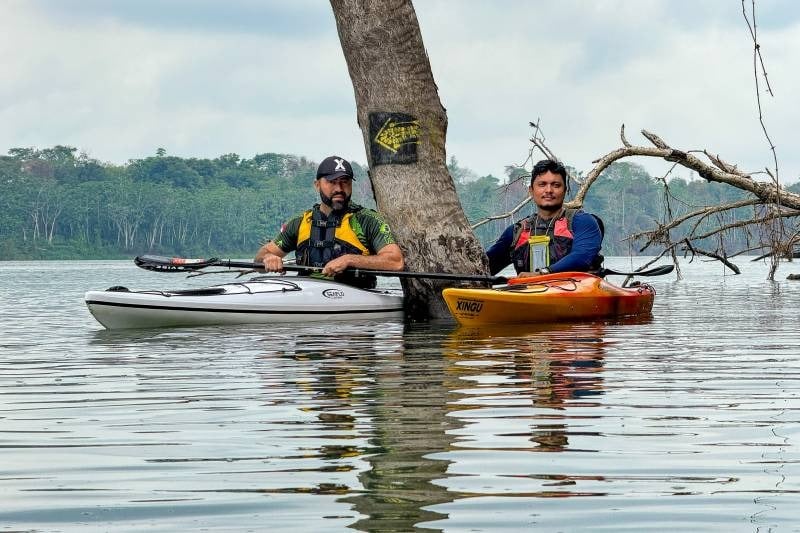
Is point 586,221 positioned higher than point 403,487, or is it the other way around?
point 586,221

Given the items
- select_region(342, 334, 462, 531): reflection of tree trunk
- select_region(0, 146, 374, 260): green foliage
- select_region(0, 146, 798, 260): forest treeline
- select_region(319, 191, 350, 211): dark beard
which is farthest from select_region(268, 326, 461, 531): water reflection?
select_region(0, 146, 374, 260): green foliage

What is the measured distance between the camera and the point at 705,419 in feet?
16.0

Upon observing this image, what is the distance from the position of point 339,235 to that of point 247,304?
0.98 meters

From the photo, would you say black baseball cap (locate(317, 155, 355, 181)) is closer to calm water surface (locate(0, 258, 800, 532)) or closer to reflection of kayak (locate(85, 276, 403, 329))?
reflection of kayak (locate(85, 276, 403, 329))

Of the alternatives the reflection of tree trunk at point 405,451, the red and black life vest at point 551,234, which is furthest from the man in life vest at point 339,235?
the reflection of tree trunk at point 405,451

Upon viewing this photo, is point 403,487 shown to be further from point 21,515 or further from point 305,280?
point 305,280

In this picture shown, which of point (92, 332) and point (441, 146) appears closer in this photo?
point (92, 332)

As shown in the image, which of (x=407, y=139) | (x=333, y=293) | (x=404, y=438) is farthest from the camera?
(x=407, y=139)

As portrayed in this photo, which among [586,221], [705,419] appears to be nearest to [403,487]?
[705,419]

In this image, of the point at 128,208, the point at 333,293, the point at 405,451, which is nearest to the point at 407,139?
the point at 333,293

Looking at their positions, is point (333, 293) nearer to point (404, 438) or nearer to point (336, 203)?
point (336, 203)

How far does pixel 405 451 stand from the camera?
4.13 meters

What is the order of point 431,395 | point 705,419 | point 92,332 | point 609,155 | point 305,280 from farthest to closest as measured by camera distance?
point 609,155
point 305,280
point 92,332
point 431,395
point 705,419

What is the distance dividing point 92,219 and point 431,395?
332 feet
